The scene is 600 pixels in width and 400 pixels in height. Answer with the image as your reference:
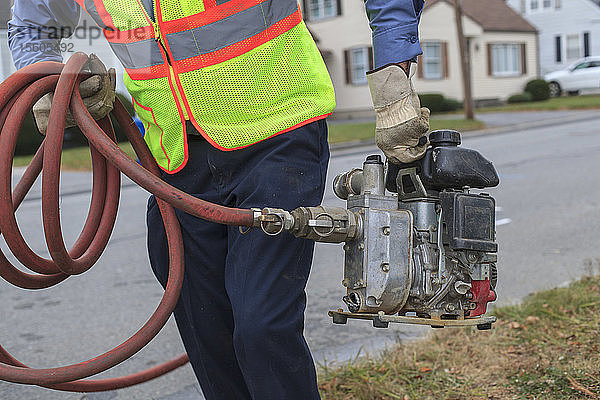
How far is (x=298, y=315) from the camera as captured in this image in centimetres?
207

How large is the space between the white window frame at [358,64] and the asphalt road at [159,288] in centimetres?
1949

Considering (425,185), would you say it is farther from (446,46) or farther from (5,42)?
(446,46)

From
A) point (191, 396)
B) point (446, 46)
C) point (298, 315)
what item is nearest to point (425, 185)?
point (298, 315)

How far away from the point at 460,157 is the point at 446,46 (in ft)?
95.1

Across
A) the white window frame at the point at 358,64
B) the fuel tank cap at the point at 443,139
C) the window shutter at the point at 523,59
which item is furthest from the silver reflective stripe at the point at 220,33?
the window shutter at the point at 523,59

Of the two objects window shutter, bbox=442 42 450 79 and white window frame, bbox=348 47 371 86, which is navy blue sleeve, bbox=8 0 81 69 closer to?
white window frame, bbox=348 47 371 86

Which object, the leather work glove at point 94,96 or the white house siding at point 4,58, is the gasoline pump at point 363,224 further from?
the white house siding at point 4,58

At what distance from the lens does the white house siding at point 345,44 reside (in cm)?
2861

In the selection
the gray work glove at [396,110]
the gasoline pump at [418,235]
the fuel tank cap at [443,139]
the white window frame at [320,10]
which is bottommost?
the gasoline pump at [418,235]

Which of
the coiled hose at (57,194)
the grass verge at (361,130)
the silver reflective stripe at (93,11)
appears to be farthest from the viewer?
the grass verge at (361,130)

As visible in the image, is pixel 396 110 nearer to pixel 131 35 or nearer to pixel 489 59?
pixel 131 35

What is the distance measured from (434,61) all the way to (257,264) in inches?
1145

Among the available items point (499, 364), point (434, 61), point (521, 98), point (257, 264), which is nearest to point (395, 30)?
point (257, 264)

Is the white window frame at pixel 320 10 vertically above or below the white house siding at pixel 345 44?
above
